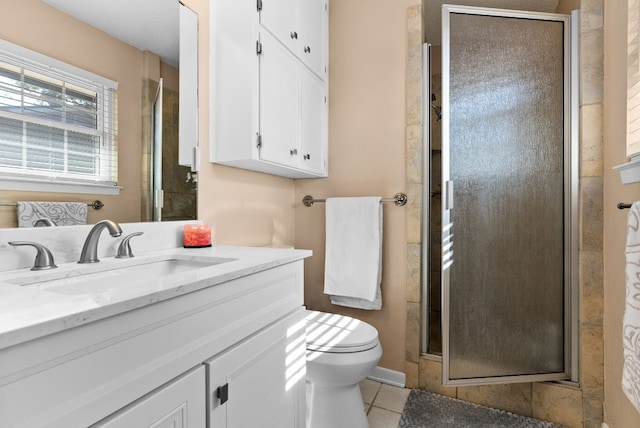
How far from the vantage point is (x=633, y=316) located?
937 millimetres

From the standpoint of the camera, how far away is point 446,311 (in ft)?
5.43

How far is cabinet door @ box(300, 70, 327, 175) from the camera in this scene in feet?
6.22

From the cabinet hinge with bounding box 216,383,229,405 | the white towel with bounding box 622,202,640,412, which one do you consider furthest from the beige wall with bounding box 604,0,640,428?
the cabinet hinge with bounding box 216,383,229,405

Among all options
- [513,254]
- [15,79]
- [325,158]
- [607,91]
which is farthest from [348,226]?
[15,79]

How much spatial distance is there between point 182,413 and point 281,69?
4.95ft

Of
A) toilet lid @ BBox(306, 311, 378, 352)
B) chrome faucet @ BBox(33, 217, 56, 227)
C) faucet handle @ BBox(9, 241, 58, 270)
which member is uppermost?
chrome faucet @ BBox(33, 217, 56, 227)

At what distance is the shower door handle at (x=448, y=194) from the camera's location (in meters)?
1.65

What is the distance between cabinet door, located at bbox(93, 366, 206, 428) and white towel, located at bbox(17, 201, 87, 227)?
65cm

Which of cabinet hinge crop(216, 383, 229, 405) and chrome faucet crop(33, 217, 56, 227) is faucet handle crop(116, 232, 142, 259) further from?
cabinet hinge crop(216, 383, 229, 405)

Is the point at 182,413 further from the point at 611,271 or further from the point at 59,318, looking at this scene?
the point at 611,271

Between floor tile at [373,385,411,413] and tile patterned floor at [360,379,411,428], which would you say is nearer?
tile patterned floor at [360,379,411,428]

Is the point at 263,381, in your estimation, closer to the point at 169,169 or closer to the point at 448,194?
the point at 169,169

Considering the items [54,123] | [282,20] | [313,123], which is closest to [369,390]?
[313,123]

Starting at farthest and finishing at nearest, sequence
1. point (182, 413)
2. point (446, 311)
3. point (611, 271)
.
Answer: point (446, 311) → point (611, 271) → point (182, 413)
